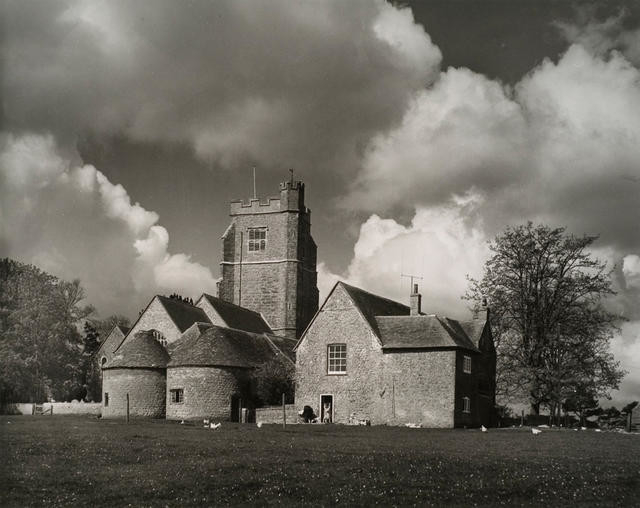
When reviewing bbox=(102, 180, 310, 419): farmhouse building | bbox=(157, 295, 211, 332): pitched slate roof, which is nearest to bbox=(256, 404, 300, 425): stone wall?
bbox=(102, 180, 310, 419): farmhouse building

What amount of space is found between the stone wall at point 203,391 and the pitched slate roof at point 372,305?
29.1ft

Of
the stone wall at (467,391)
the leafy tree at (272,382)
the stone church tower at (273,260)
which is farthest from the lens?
the stone church tower at (273,260)

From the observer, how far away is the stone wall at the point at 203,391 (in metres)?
45.6

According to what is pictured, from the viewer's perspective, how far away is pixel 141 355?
48.5 m

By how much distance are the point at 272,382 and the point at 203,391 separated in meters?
4.49

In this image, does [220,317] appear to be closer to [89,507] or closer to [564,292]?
[564,292]

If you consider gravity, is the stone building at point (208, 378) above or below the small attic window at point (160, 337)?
below

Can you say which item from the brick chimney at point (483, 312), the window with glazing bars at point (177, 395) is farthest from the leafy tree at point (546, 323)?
the window with glazing bars at point (177, 395)

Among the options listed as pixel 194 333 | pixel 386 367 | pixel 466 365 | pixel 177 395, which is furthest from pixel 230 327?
pixel 466 365

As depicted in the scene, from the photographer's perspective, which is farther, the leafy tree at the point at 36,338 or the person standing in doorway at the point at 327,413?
the leafy tree at the point at 36,338

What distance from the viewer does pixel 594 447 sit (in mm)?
28219

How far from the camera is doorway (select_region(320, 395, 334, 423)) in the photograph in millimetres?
46312

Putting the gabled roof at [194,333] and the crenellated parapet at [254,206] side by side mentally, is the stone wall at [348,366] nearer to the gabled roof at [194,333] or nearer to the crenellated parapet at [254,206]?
the gabled roof at [194,333]

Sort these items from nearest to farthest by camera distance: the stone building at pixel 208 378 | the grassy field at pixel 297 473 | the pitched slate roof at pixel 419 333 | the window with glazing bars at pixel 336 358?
1. the grassy field at pixel 297 473
2. the pitched slate roof at pixel 419 333
3. the stone building at pixel 208 378
4. the window with glazing bars at pixel 336 358
